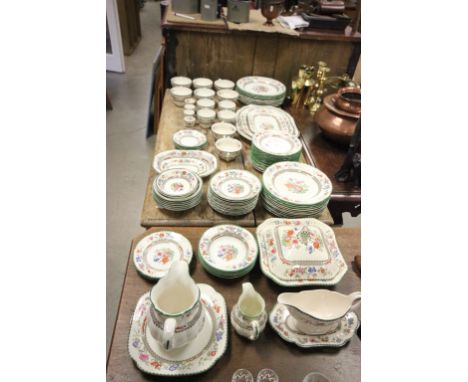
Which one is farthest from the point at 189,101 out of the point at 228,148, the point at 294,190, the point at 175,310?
the point at 175,310

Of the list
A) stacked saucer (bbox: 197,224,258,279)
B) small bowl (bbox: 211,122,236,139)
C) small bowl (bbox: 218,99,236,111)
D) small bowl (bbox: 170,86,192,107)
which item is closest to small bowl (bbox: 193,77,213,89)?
small bowl (bbox: 170,86,192,107)

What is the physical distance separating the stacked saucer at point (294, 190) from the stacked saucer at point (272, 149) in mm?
64

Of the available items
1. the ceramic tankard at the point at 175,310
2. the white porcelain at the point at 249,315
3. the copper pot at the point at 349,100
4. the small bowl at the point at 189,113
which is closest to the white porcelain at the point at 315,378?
the white porcelain at the point at 249,315

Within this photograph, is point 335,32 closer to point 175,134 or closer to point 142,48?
point 175,134

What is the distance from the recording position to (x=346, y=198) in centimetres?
135

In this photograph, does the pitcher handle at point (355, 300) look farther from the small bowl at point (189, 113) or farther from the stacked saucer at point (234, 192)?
the small bowl at point (189, 113)

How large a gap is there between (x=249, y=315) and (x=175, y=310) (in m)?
0.18

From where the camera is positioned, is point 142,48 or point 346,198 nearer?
point 346,198

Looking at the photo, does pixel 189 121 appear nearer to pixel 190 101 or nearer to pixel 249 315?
pixel 190 101

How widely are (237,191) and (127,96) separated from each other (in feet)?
10.1

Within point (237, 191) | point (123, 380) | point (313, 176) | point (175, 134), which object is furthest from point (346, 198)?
point (123, 380)

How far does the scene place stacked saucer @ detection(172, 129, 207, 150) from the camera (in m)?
1.44

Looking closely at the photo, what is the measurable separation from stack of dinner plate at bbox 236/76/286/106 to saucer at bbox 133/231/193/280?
1.17m

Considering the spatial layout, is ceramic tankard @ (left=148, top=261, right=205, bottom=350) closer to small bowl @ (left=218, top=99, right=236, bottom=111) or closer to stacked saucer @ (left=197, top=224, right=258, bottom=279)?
stacked saucer @ (left=197, top=224, right=258, bottom=279)
